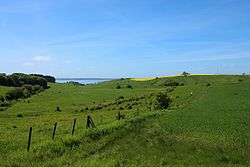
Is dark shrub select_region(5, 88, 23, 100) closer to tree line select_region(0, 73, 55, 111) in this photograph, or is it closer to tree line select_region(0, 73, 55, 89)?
tree line select_region(0, 73, 55, 111)

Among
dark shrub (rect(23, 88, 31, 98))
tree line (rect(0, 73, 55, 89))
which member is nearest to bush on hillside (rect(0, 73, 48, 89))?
tree line (rect(0, 73, 55, 89))

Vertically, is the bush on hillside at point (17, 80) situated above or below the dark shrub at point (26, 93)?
above

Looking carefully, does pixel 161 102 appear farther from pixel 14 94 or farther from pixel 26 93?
pixel 26 93

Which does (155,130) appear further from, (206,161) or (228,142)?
(206,161)

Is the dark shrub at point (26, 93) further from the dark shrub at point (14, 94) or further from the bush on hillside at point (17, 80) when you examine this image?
the bush on hillside at point (17, 80)

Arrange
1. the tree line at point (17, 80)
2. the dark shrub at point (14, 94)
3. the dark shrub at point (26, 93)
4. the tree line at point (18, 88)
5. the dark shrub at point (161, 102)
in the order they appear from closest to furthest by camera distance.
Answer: the dark shrub at point (161, 102), the tree line at point (18, 88), the dark shrub at point (14, 94), the dark shrub at point (26, 93), the tree line at point (17, 80)

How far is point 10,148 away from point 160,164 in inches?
426

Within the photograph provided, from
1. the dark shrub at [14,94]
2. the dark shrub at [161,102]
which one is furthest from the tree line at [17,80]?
the dark shrub at [161,102]

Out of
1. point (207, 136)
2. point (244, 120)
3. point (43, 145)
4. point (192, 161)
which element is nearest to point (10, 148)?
point (43, 145)

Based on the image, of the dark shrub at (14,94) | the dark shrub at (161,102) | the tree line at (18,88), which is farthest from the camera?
the dark shrub at (14,94)

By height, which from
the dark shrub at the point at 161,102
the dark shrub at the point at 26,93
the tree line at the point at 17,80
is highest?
the tree line at the point at 17,80

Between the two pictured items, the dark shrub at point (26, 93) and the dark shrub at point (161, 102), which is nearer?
the dark shrub at point (161, 102)

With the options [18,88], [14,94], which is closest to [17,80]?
[18,88]

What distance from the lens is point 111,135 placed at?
87.5ft
